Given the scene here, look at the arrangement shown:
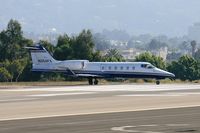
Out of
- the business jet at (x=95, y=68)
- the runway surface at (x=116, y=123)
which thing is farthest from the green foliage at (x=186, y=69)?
the runway surface at (x=116, y=123)

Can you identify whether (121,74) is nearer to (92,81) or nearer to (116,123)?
(92,81)

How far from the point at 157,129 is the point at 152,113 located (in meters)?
6.96

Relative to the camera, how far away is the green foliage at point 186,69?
382 ft

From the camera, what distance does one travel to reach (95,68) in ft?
238

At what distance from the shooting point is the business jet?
229 ft

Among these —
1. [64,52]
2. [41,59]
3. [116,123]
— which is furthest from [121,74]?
[116,123]

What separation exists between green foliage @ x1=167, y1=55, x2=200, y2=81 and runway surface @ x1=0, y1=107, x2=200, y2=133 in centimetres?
8781

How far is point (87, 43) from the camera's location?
352 feet

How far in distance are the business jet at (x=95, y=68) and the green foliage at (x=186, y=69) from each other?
43685 millimetres

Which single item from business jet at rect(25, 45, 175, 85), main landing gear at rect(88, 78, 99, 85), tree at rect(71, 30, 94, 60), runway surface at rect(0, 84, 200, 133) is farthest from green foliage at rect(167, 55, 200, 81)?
runway surface at rect(0, 84, 200, 133)

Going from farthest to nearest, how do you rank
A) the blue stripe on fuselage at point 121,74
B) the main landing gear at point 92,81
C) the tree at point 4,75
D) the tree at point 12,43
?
the tree at point 12,43 → the tree at point 4,75 → the main landing gear at point 92,81 → the blue stripe on fuselage at point 121,74

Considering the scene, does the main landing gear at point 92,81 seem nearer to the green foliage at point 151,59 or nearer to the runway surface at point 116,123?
the runway surface at point 116,123

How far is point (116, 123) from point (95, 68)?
159 ft

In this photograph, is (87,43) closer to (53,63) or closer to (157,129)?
(53,63)
